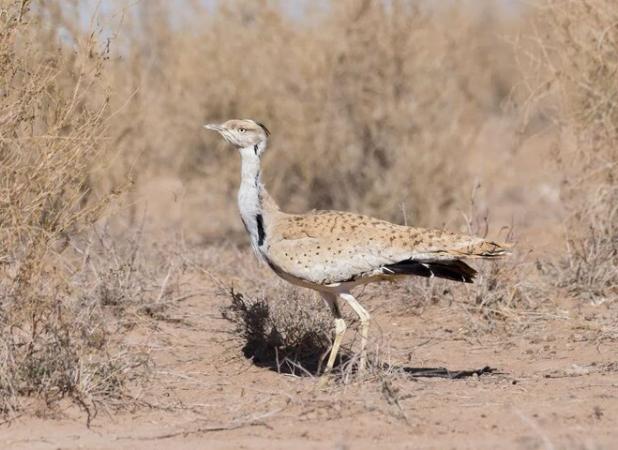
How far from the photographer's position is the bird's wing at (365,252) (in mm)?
5633

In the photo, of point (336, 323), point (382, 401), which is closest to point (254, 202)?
point (336, 323)

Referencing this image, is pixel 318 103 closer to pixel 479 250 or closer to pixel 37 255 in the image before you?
pixel 479 250

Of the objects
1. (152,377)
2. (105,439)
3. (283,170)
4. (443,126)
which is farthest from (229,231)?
(105,439)

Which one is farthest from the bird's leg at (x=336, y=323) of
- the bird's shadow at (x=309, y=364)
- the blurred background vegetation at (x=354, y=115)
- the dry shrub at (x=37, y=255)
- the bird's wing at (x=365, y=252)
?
the blurred background vegetation at (x=354, y=115)

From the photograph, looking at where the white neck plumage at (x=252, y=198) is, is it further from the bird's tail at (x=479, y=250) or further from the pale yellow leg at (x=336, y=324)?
the bird's tail at (x=479, y=250)

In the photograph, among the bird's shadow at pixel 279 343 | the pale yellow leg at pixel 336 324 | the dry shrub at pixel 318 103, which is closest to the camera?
the pale yellow leg at pixel 336 324

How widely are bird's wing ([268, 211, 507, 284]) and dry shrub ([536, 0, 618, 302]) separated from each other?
7.74 feet

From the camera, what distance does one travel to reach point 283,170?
1159cm

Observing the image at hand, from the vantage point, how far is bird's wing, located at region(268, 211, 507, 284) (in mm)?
5633

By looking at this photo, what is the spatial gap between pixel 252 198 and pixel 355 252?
2.13 ft

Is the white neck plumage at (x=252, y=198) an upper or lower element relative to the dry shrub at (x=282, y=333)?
upper

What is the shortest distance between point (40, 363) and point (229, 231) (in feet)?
21.4

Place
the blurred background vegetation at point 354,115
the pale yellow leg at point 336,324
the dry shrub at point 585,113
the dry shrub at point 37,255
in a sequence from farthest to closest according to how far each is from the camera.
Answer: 1. the blurred background vegetation at point 354,115
2. the dry shrub at point 585,113
3. the pale yellow leg at point 336,324
4. the dry shrub at point 37,255

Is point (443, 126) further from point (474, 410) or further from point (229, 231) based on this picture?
point (474, 410)
